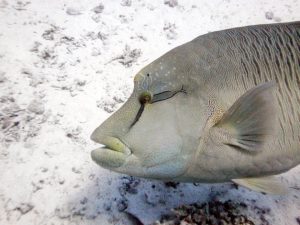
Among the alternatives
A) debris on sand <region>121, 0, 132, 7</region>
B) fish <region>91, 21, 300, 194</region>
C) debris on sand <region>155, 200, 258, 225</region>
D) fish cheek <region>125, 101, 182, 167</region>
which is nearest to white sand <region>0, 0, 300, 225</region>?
debris on sand <region>121, 0, 132, 7</region>

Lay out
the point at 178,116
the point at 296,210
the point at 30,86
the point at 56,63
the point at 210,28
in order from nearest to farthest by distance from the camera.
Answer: the point at 178,116, the point at 296,210, the point at 30,86, the point at 56,63, the point at 210,28

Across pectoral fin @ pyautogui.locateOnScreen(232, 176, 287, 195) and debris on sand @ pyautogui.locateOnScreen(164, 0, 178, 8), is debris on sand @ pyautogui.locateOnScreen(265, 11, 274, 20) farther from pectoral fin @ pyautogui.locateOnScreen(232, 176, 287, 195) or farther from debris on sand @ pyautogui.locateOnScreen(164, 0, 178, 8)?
pectoral fin @ pyautogui.locateOnScreen(232, 176, 287, 195)

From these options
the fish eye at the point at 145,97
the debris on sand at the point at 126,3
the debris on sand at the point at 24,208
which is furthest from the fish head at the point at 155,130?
the debris on sand at the point at 126,3

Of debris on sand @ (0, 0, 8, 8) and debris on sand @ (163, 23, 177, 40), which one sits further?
debris on sand @ (0, 0, 8, 8)

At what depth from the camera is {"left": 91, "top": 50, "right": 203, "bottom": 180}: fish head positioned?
88.7 inches

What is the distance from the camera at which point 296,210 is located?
3.47m

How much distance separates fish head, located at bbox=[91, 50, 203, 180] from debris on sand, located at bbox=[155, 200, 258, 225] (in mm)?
1038

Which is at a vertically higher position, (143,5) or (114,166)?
(143,5)

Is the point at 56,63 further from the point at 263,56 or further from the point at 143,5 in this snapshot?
the point at 263,56

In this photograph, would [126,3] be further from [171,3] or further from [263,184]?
[263,184]

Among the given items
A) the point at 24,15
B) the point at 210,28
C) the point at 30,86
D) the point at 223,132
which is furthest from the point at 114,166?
the point at 24,15

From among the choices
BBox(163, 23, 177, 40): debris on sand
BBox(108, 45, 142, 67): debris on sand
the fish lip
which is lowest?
BBox(108, 45, 142, 67): debris on sand

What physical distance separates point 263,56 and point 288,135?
0.65 meters

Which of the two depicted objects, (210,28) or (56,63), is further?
(210,28)
